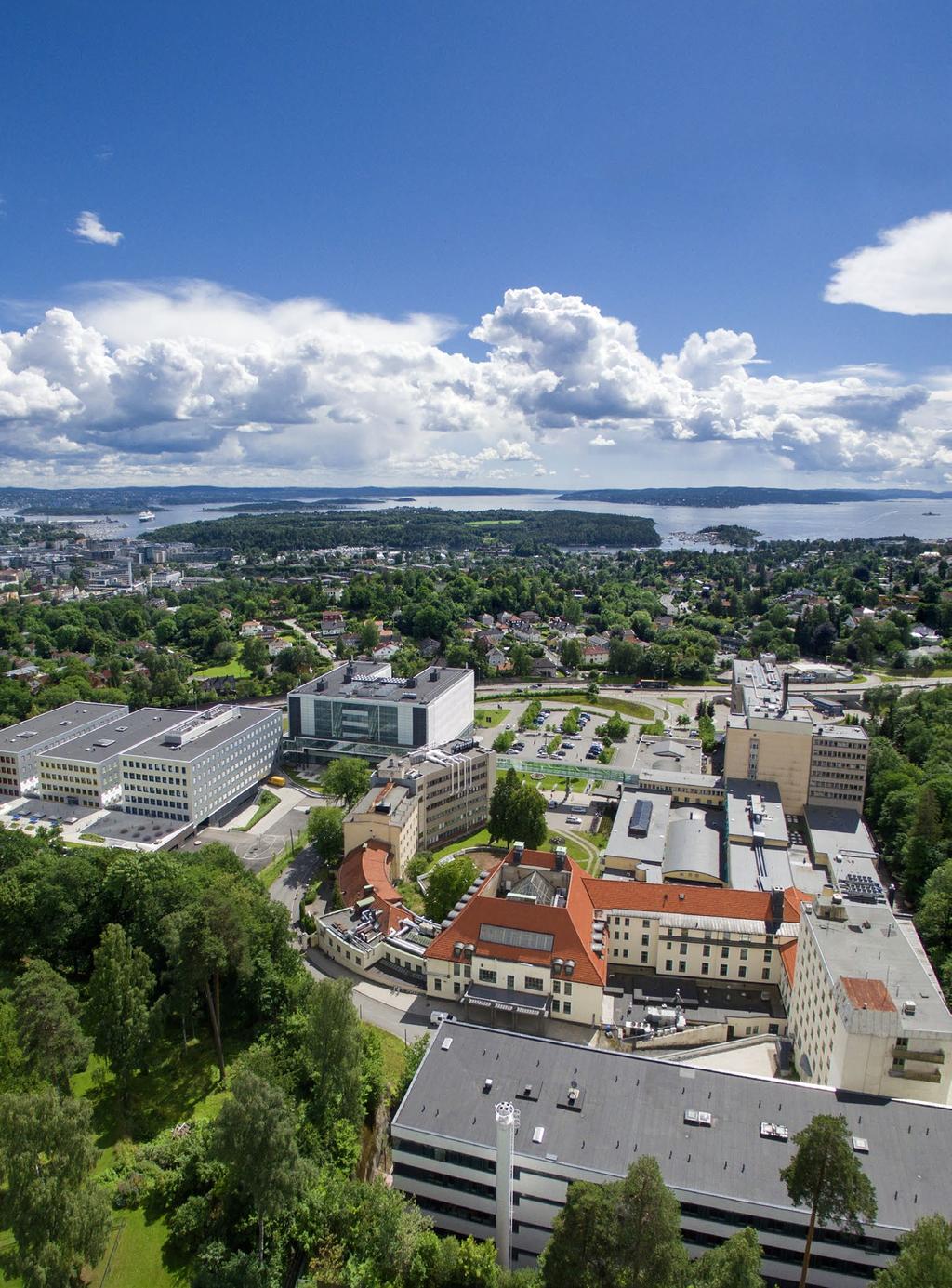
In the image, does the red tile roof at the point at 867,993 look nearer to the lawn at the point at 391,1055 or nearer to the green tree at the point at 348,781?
the lawn at the point at 391,1055

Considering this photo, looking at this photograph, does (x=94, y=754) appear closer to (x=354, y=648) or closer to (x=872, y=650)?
(x=354, y=648)

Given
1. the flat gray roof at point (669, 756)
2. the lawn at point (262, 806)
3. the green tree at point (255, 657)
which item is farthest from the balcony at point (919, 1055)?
the green tree at point (255, 657)

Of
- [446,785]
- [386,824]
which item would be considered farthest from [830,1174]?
[446,785]

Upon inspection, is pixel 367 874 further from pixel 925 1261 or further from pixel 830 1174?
pixel 925 1261

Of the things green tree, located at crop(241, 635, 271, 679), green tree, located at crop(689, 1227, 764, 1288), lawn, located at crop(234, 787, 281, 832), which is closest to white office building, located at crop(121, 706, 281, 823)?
lawn, located at crop(234, 787, 281, 832)

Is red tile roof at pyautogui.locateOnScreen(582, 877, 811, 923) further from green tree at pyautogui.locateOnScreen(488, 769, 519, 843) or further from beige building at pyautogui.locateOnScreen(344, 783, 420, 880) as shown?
beige building at pyautogui.locateOnScreen(344, 783, 420, 880)

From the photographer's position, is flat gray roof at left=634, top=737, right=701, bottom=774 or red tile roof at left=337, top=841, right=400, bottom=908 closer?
red tile roof at left=337, top=841, right=400, bottom=908

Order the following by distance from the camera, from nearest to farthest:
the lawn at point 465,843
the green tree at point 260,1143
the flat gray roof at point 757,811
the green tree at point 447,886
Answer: the green tree at point 260,1143 → the green tree at point 447,886 → the flat gray roof at point 757,811 → the lawn at point 465,843
